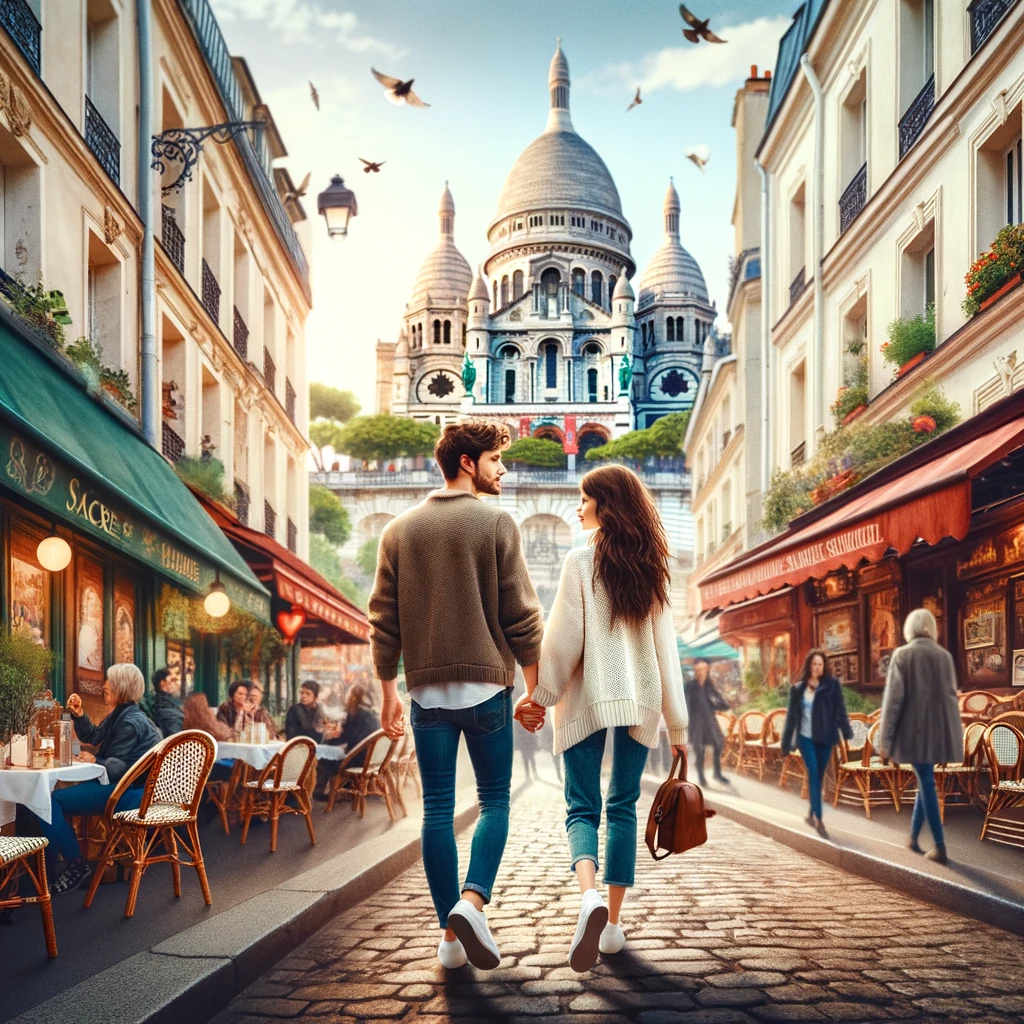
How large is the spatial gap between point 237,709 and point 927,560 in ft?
17.8

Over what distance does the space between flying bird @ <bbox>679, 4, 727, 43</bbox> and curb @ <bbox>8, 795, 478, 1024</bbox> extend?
919 centimetres

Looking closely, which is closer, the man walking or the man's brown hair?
the man walking

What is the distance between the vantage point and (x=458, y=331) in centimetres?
9831

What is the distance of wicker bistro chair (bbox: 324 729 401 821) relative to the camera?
9320 millimetres

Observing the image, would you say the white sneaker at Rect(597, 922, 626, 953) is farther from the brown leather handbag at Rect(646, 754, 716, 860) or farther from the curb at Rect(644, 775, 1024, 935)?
the curb at Rect(644, 775, 1024, 935)

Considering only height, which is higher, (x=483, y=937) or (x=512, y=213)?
(x=512, y=213)

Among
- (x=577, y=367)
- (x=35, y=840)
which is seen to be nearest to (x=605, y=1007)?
(x=35, y=840)

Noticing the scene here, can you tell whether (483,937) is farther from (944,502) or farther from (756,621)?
(756,621)

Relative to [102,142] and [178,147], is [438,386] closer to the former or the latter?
[178,147]

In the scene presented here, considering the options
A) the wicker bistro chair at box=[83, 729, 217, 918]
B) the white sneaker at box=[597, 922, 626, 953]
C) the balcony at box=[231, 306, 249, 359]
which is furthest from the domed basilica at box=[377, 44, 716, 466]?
the white sneaker at box=[597, 922, 626, 953]

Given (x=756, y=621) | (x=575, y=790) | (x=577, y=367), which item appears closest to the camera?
(x=575, y=790)

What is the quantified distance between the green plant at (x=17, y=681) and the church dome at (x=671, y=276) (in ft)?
325

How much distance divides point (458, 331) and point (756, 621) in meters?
83.5

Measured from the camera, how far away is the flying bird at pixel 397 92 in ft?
38.6
